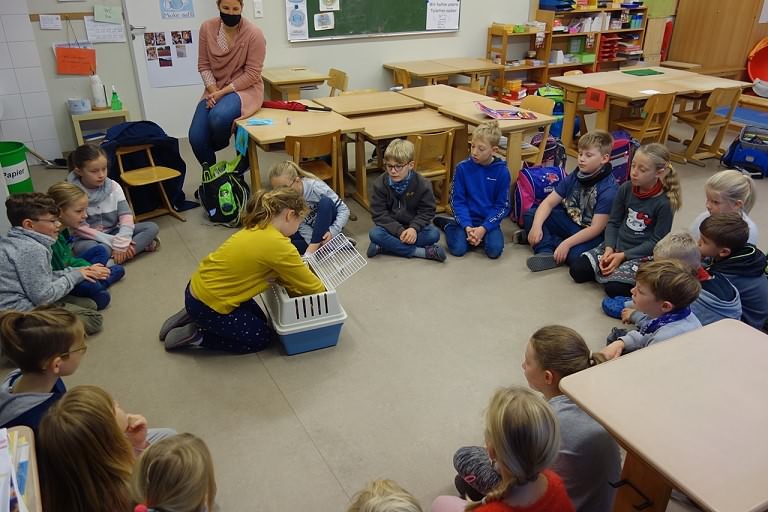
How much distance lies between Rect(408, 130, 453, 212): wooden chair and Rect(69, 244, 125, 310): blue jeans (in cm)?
202

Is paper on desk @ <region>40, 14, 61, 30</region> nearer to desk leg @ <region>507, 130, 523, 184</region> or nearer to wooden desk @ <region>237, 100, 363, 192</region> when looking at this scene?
wooden desk @ <region>237, 100, 363, 192</region>

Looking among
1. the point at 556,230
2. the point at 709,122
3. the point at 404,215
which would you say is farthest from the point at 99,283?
the point at 709,122

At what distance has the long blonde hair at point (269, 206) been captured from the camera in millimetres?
2535

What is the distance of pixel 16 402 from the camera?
163cm

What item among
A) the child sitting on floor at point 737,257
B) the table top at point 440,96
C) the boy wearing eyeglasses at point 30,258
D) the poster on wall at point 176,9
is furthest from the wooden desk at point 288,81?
the child sitting on floor at point 737,257

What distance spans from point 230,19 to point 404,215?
2014 millimetres

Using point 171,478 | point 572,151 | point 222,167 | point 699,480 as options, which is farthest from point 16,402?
point 572,151

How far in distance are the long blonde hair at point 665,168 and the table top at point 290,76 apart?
3.45 m

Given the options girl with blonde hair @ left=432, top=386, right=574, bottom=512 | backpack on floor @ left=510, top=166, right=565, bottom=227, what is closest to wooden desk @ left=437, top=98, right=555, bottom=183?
backpack on floor @ left=510, top=166, right=565, bottom=227

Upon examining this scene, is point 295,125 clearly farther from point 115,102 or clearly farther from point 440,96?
point 115,102

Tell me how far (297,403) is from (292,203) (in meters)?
0.85

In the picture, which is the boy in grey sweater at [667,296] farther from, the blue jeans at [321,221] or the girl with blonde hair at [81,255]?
the girl with blonde hair at [81,255]

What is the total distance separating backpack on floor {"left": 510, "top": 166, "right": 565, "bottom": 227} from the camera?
13.4 ft

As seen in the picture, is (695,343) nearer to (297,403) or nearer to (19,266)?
(297,403)
